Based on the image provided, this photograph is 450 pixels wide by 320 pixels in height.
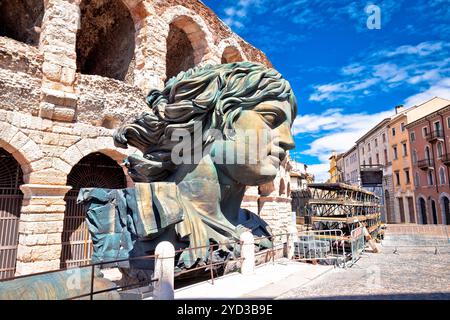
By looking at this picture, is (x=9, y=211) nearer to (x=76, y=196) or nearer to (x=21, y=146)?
(x=76, y=196)

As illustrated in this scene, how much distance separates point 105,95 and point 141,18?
3395mm

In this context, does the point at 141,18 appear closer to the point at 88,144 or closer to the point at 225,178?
the point at 88,144

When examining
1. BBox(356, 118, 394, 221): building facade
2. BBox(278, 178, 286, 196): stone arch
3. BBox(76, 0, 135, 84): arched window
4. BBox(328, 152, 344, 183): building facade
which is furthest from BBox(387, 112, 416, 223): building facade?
BBox(76, 0, 135, 84): arched window

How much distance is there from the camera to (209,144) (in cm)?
484

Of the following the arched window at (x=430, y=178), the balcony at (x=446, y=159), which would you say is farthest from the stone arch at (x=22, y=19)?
the arched window at (x=430, y=178)

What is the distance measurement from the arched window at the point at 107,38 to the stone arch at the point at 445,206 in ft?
89.8

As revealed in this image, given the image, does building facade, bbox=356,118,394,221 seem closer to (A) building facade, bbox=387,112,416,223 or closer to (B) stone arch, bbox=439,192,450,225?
(A) building facade, bbox=387,112,416,223

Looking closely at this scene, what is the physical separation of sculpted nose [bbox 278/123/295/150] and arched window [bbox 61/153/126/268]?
6.20 meters

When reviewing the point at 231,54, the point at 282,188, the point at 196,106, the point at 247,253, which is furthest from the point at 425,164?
the point at 196,106

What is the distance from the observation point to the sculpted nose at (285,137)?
16.2 feet

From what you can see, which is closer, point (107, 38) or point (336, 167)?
point (107, 38)

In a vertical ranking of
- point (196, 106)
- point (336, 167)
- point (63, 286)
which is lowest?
point (63, 286)

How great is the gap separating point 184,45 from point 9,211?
965cm

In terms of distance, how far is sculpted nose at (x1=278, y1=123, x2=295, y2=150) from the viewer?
16.2ft
